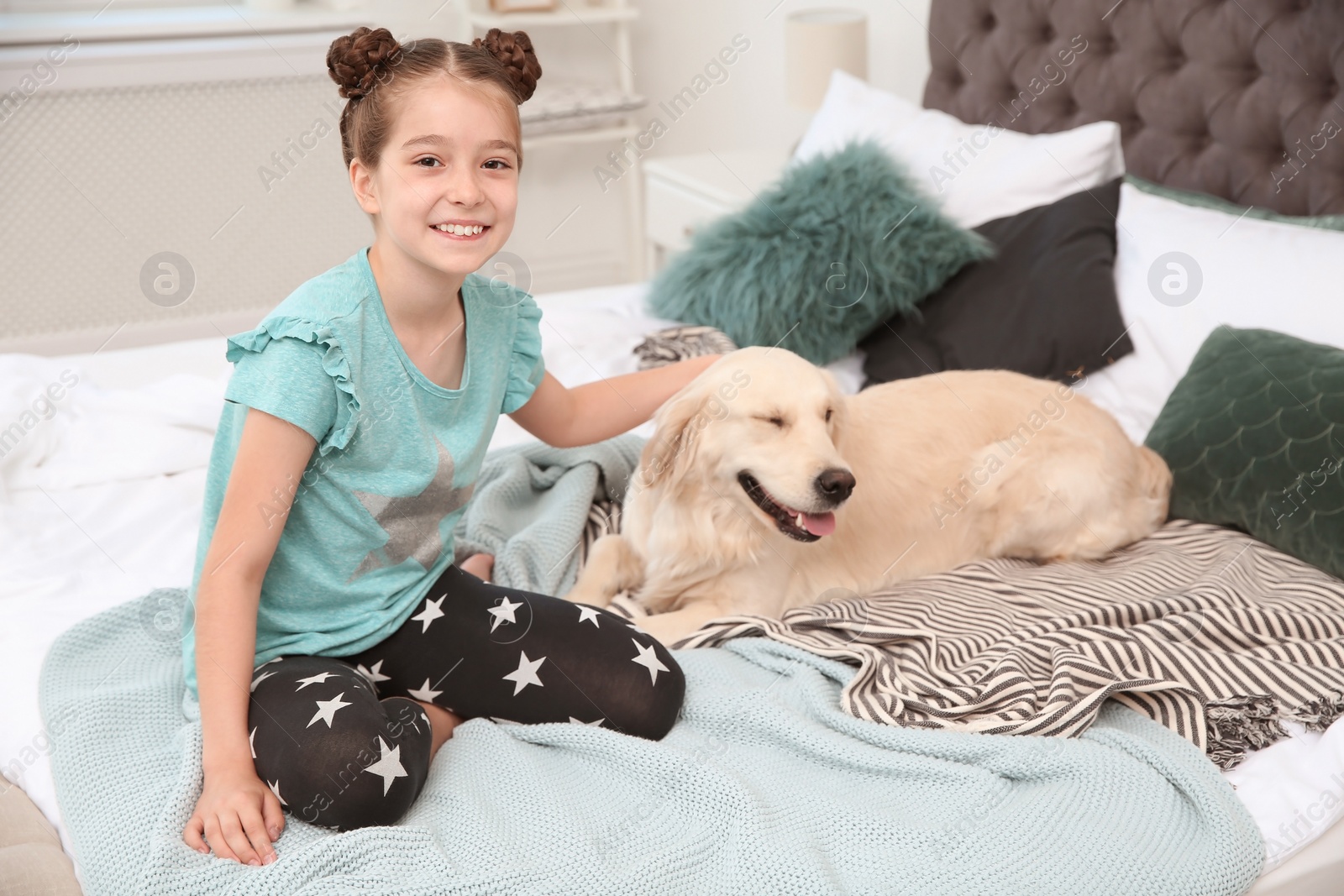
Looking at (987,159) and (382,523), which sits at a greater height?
(987,159)

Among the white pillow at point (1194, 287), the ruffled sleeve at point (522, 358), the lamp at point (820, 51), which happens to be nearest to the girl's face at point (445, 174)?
the ruffled sleeve at point (522, 358)

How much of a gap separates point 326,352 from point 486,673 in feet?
1.48

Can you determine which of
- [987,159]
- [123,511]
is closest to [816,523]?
[123,511]

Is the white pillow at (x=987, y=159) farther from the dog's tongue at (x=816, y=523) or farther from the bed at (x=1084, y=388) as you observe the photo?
the dog's tongue at (x=816, y=523)

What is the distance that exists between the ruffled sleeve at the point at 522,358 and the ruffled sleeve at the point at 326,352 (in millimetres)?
311

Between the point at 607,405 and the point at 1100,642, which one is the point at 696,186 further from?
Result: the point at 1100,642

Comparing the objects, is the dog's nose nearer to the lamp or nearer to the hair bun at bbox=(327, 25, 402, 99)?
the hair bun at bbox=(327, 25, 402, 99)

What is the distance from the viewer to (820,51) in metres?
3.45

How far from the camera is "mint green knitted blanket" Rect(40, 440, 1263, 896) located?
1134mm

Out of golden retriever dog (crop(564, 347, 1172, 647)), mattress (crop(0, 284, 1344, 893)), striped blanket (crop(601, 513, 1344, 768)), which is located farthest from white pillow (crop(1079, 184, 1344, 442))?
striped blanket (crop(601, 513, 1344, 768))

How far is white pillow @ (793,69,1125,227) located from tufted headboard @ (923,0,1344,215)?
11 cm

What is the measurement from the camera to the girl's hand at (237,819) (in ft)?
3.73

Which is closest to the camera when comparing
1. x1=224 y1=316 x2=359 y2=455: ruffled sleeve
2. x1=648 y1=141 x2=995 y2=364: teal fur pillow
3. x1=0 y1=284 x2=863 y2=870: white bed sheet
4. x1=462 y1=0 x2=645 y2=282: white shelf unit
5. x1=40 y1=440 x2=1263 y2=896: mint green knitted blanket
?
x1=40 y1=440 x2=1263 y2=896: mint green knitted blanket

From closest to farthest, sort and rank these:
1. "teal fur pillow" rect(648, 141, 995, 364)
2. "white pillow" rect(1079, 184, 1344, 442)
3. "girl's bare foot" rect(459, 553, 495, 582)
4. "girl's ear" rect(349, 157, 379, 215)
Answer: "girl's ear" rect(349, 157, 379, 215), "girl's bare foot" rect(459, 553, 495, 582), "white pillow" rect(1079, 184, 1344, 442), "teal fur pillow" rect(648, 141, 995, 364)
